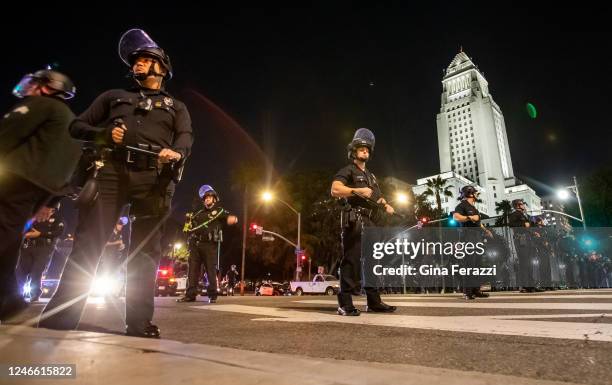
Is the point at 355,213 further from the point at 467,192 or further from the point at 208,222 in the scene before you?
the point at 467,192

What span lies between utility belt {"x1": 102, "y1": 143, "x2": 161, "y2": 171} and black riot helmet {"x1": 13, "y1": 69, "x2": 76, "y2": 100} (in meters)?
1.23

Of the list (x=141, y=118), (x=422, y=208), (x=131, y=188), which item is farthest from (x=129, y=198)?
(x=422, y=208)

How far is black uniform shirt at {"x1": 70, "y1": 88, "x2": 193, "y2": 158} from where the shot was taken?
2953 mm

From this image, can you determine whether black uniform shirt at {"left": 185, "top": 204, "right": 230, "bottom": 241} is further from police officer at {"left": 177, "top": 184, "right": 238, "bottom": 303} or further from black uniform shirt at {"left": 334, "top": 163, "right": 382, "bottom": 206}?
black uniform shirt at {"left": 334, "top": 163, "right": 382, "bottom": 206}

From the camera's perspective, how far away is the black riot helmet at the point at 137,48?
323 cm

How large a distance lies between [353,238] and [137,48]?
2946mm

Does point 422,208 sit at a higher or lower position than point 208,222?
higher

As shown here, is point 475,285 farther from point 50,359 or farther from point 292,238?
point 292,238

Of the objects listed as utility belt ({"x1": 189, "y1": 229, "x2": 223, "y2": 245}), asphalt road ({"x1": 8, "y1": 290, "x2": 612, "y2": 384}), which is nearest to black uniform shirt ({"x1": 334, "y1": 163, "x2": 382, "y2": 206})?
asphalt road ({"x1": 8, "y1": 290, "x2": 612, "y2": 384})

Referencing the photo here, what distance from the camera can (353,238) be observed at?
4492 mm

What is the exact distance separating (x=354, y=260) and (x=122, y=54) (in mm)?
3184

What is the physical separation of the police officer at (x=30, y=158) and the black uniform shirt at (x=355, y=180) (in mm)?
2879

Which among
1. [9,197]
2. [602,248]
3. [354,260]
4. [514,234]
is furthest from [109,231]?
[602,248]

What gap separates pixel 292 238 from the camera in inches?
1642
